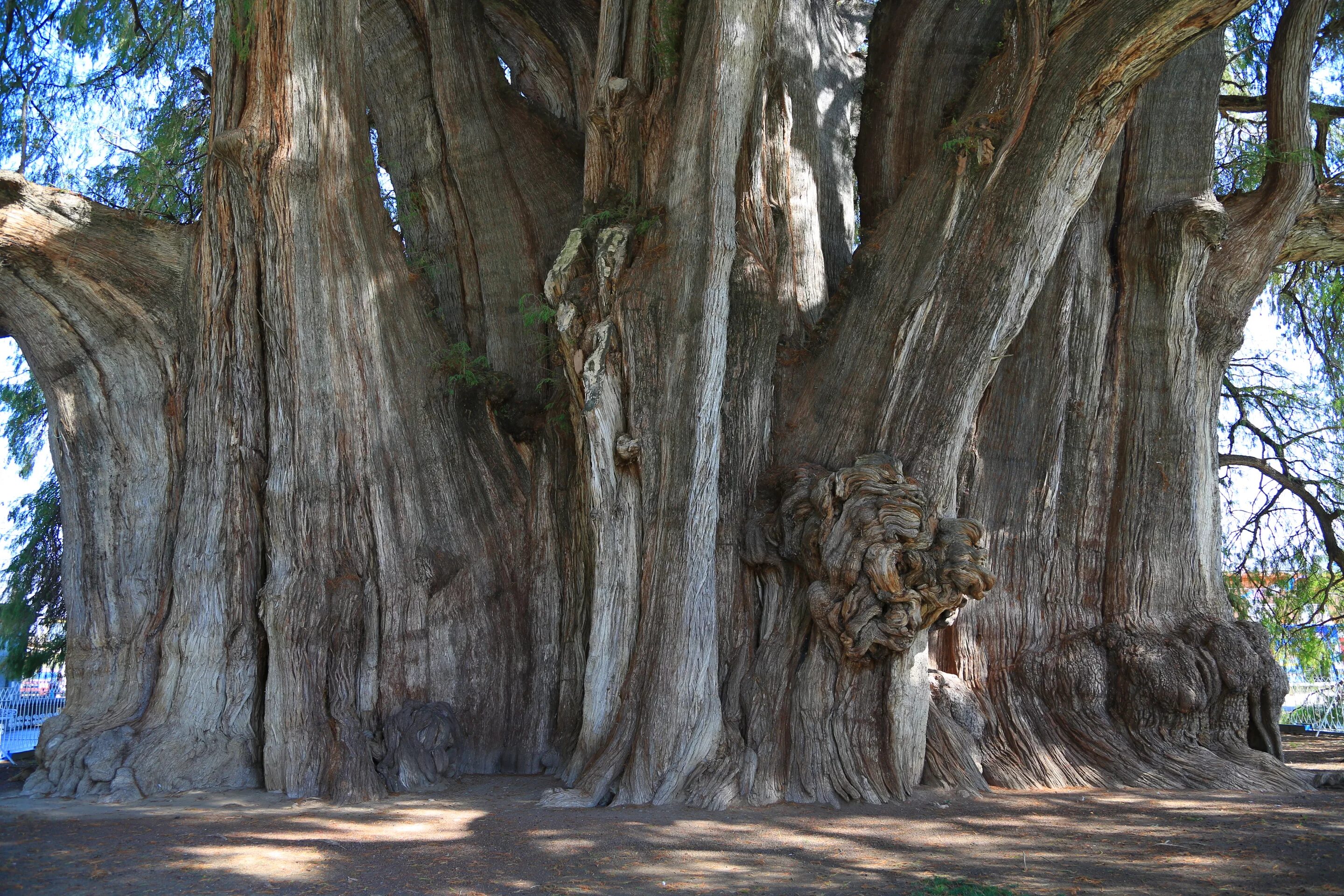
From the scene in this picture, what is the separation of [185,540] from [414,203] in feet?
9.64

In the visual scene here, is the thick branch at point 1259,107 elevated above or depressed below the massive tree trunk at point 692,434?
above

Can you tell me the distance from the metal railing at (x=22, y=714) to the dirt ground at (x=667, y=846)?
187 inches

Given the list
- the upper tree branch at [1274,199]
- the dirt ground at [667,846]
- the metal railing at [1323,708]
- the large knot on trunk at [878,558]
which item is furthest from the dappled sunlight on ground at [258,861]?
the metal railing at [1323,708]

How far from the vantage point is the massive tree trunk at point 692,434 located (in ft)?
17.9

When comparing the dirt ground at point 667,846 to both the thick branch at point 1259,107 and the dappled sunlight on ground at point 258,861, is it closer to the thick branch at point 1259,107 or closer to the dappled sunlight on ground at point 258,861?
the dappled sunlight on ground at point 258,861

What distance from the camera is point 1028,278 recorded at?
18.9 feet

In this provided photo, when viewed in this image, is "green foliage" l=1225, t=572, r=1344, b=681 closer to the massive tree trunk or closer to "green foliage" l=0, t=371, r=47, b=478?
the massive tree trunk

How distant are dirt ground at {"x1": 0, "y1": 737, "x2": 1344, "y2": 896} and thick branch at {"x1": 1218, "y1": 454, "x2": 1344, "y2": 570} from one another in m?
4.55

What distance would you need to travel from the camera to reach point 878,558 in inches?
208

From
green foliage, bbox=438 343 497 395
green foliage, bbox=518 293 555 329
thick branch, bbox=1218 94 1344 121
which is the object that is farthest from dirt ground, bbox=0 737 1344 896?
thick branch, bbox=1218 94 1344 121

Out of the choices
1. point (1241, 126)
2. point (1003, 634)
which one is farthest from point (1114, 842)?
point (1241, 126)

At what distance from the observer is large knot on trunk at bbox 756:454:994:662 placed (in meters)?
5.31

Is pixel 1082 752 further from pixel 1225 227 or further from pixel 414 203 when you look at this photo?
pixel 414 203

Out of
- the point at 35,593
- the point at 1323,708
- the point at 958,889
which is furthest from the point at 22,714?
the point at 1323,708
